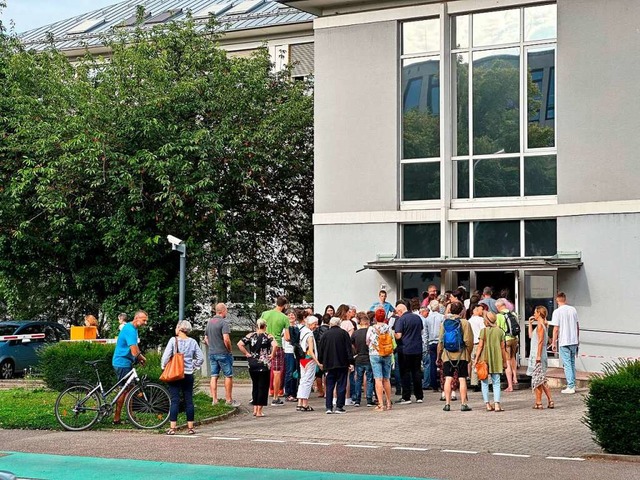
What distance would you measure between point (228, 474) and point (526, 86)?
14777 mm

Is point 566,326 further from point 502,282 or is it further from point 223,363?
point 223,363

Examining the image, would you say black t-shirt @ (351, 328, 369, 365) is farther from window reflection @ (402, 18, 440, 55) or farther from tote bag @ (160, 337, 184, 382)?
window reflection @ (402, 18, 440, 55)

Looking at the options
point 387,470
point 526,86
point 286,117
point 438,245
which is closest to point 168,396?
point 387,470

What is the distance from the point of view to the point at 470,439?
1544cm

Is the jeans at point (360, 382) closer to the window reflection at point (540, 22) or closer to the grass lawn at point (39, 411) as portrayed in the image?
the grass lawn at point (39, 411)

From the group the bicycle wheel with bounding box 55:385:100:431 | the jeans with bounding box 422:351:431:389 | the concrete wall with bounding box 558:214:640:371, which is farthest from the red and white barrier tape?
the concrete wall with bounding box 558:214:640:371

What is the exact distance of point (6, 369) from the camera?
3139 cm

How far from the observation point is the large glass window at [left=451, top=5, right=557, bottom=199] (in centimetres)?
2491

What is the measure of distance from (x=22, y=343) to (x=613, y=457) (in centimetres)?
2201

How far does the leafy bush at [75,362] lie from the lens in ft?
66.4

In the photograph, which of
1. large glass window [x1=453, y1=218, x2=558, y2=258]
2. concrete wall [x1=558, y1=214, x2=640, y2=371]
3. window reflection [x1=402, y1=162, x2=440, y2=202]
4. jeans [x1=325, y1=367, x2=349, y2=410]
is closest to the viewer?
jeans [x1=325, y1=367, x2=349, y2=410]

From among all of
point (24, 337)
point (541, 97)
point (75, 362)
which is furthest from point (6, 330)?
point (541, 97)

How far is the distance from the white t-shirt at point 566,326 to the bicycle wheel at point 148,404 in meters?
7.50

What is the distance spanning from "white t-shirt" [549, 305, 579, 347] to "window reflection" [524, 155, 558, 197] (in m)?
4.83
